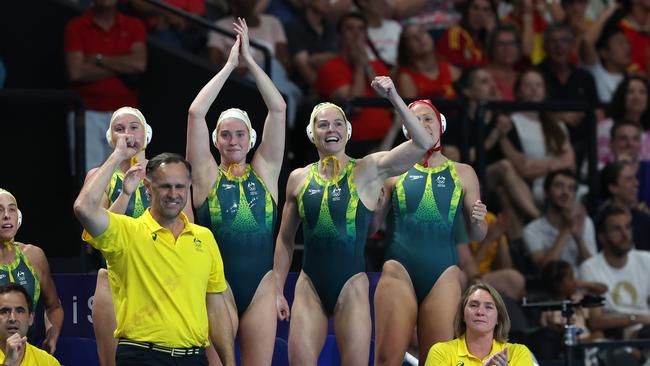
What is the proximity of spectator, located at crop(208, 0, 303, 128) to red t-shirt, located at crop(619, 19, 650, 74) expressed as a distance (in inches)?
145

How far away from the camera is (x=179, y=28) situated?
12.4 m

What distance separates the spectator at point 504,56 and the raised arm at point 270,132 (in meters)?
4.30

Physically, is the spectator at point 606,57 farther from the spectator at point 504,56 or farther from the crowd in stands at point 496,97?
the spectator at point 504,56

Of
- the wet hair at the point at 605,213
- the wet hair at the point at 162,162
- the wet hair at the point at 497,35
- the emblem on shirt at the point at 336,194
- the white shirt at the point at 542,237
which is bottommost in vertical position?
the white shirt at the point at 542,237

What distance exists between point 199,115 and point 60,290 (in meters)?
1.78

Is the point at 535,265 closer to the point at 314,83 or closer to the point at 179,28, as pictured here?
the point at 314,83

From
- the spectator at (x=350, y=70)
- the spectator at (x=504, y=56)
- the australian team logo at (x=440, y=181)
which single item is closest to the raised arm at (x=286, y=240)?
the australian team logo at (x=440, y=181)

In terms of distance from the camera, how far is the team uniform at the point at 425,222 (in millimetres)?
9125

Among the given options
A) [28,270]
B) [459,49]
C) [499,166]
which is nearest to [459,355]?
[28,270]

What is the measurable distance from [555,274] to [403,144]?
3.24m

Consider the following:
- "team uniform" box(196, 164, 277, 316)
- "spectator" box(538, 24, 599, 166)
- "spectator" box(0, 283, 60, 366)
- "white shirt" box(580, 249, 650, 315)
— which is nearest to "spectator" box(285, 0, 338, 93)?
"spectator" box(538, 24, 599, 166)

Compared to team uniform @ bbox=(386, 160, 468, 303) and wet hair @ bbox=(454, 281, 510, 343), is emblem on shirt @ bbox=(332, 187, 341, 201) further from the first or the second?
wet hair @ bbox=(454, 281, 510, 343)

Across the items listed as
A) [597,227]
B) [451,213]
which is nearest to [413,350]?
[451,213]

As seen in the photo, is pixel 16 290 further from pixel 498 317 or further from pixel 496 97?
pixel 496 97
